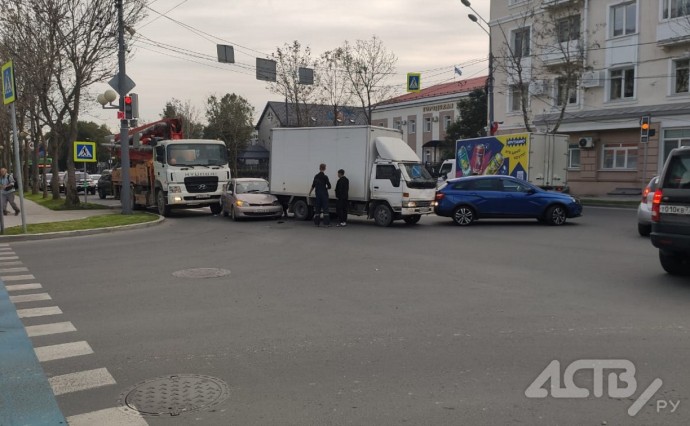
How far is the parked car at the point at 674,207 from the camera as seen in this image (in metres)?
8.28

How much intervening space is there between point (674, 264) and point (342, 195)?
10075 millimetres

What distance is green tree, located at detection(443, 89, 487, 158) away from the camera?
49281mm

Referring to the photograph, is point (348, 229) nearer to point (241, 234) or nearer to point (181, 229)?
point (241, 234)

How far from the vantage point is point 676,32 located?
1179 inches

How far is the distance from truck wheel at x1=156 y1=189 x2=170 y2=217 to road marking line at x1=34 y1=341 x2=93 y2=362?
52.6 feet

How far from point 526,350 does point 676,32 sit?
3055cm

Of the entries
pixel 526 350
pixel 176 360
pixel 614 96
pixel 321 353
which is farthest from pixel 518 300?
pixel 614 96

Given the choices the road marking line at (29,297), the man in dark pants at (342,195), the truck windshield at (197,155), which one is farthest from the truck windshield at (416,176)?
the road marking line at (29,297)

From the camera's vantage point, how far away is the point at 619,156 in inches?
1332

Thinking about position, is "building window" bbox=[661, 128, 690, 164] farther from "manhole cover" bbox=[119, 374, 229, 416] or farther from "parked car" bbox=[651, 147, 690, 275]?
"manhole cover" bbox=[119, 374, 229, 416]

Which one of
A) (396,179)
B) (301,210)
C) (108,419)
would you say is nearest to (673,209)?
(108,419)

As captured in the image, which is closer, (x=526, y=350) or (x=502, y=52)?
(x=526, y=350)

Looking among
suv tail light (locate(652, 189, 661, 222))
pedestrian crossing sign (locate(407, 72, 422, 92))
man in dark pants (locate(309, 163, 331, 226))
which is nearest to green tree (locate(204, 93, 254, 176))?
pedestrian crossing sign (locate(407, 72, 422, 92))

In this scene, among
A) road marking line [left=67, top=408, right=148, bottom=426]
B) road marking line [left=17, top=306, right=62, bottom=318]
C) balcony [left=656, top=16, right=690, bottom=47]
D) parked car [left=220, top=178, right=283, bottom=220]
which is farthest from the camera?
balcony [left=656, top=16, right=690, bottom=47]
